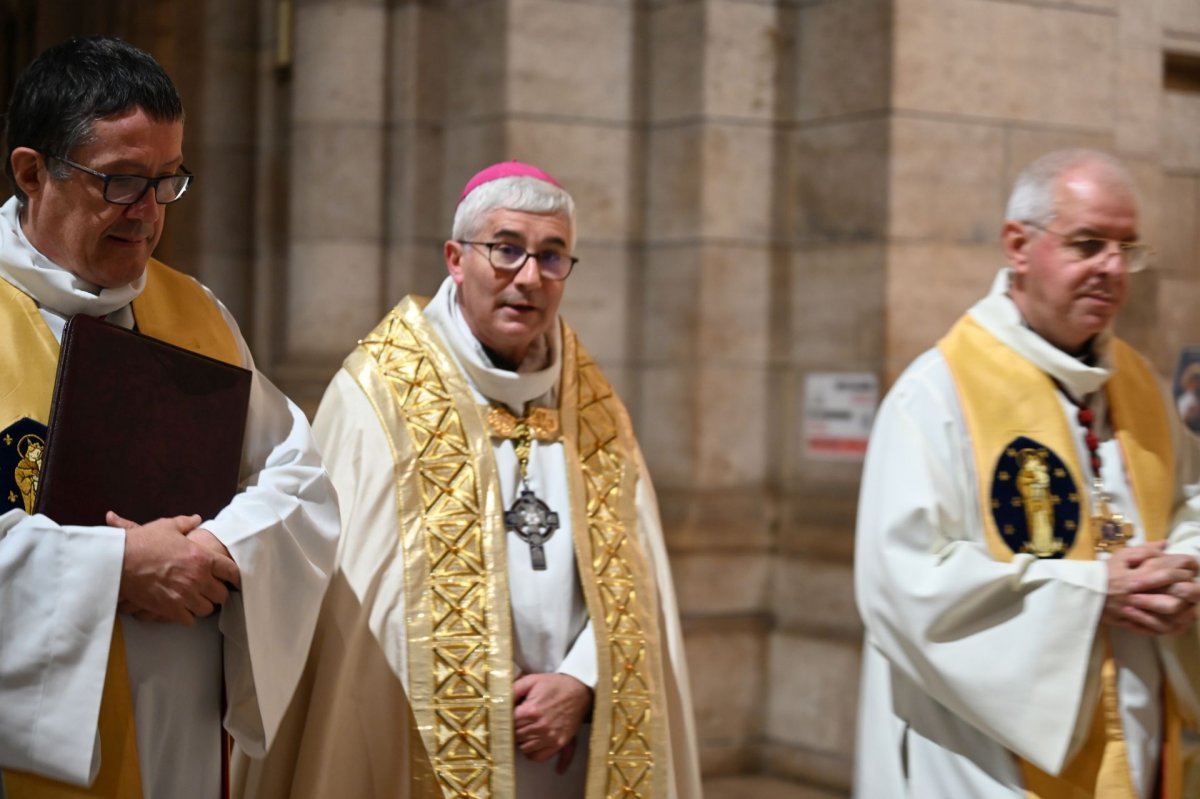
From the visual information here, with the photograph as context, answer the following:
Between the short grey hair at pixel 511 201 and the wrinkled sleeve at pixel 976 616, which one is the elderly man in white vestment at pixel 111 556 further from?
the wrinkled sleeve at pixel 976 616

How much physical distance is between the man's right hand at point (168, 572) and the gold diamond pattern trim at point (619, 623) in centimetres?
112

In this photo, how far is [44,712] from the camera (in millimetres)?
2863

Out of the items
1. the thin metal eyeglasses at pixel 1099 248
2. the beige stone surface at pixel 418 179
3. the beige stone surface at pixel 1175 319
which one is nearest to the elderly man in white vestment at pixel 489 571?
the thin metal eyeglasses at pixel 1099 248

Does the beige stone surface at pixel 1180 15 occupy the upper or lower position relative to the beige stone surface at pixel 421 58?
upper

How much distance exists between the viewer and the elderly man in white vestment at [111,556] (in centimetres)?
286

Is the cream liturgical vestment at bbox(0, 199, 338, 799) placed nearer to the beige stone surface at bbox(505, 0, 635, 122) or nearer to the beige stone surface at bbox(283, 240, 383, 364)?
the beige stone surface at bbox(505, 0, 635, 122)

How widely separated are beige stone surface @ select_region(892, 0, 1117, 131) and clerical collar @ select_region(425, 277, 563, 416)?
2.69 m

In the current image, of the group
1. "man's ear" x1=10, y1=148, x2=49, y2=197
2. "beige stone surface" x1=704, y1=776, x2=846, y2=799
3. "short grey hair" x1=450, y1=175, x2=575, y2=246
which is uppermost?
"short grey hair" x1=450, y1=175, x2=575, y2=246

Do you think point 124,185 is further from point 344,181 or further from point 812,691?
point 344,181

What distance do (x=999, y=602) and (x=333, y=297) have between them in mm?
4196

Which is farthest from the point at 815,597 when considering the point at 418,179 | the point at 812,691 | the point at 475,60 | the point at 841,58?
the point at 475,60

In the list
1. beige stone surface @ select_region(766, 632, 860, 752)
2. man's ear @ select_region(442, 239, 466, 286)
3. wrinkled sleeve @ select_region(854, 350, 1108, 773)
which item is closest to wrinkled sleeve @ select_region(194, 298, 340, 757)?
man's ear @ select_region(442, 239, 466, 286)

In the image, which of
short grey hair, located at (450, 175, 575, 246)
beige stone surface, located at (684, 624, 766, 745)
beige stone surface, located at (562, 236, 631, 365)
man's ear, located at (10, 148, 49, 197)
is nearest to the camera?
man's ear, located at (10, 148, 49, 197)

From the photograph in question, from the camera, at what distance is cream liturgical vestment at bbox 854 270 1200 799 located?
3.60 metres
